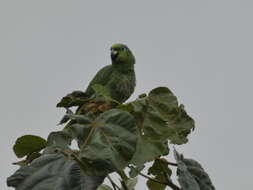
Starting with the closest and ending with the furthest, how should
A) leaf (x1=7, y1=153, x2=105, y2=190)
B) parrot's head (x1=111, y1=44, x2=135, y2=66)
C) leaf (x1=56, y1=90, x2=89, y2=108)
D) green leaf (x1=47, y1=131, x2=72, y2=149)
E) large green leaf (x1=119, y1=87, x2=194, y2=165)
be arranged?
leaf (x1=7, y1=153, x2=105, y2=190) → green leaf (x1=47, y1=131, x2=72, y2=149) → large green leaf (x1=119, y1=87, x2=194, y2=165) → leaf (x1=56, y1=90, x2=89, y2=108) → parrot's head (x1=111, y1=44, x2=135, y2=66)

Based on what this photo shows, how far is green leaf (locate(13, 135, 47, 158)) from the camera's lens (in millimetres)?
2252

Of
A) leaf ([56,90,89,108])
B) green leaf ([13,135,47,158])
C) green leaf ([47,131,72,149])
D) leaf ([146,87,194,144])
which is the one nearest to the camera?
green leaf ([47,131,72,149])

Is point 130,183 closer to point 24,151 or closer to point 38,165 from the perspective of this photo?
point 24,151

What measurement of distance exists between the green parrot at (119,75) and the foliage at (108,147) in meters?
2.24

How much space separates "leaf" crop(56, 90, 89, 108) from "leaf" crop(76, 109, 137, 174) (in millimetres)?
664

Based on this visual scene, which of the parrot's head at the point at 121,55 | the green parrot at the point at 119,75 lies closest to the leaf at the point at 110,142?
the green parrot at the point at 119,75

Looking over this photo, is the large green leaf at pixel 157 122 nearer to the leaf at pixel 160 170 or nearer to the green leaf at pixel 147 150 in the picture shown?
the green leaf at pixel 147 150

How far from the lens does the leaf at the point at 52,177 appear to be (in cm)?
187

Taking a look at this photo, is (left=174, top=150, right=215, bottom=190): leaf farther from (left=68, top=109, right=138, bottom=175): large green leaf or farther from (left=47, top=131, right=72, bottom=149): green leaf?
(left=47, top=131, right=72, bottom=149): green leaf

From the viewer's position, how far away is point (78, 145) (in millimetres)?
2092

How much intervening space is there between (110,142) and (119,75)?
322 centimetres

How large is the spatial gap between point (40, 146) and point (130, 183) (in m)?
0.85

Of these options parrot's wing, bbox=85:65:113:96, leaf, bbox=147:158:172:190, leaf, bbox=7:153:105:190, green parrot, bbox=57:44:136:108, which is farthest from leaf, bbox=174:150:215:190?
parrot's wing, bbox=85:65:113:96

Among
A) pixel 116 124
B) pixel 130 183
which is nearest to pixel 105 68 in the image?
pixel 130 183
